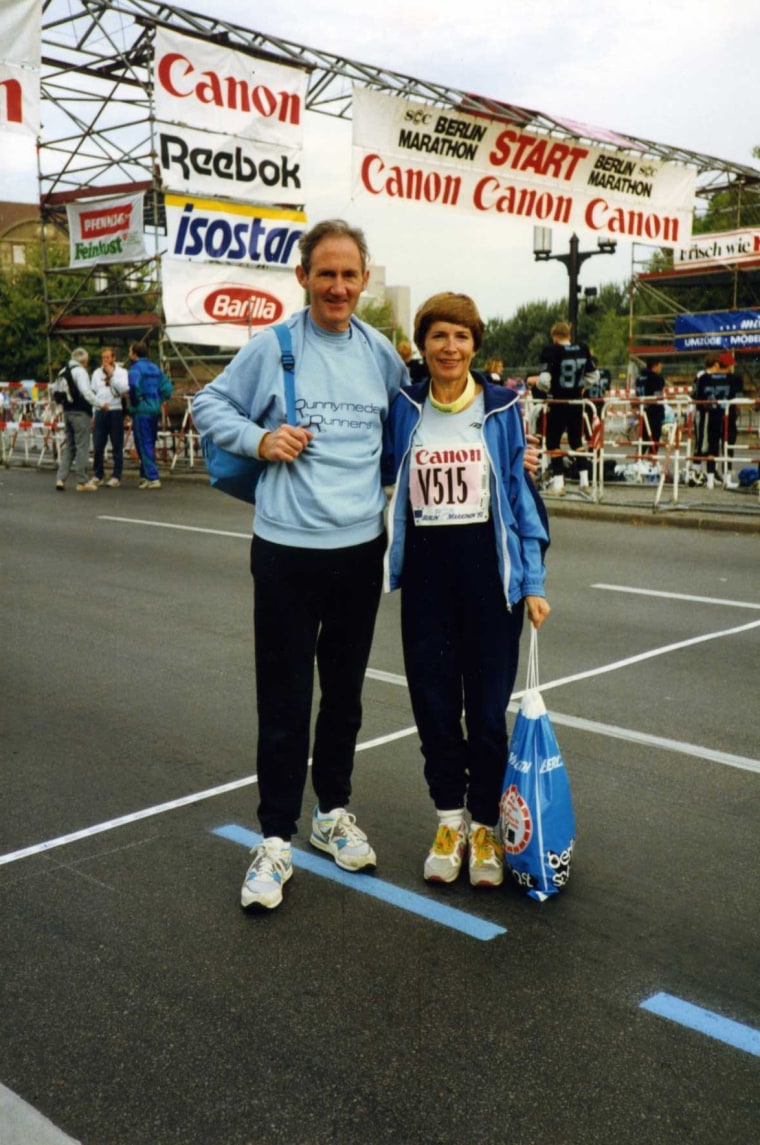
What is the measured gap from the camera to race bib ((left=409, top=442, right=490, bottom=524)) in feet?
11.1

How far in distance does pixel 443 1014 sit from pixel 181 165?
54.3 feet

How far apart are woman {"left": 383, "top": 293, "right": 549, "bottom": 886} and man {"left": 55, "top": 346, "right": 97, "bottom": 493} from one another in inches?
530

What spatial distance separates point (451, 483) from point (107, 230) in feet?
64.0

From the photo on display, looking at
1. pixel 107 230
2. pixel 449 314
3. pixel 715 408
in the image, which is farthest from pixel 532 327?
pixel 449 314

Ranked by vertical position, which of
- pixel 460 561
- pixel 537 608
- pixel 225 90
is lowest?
pixel 537 608

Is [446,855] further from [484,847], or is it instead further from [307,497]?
[307,497]

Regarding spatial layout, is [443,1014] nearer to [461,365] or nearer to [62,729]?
[461,365]

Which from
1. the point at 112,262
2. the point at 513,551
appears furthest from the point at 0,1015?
the point at 112,262

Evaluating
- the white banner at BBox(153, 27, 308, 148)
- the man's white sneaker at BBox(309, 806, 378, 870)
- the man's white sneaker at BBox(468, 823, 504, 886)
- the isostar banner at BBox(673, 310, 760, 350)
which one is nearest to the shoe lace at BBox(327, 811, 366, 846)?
the man's white sneaker at BBox(309, 806, 378, 870)

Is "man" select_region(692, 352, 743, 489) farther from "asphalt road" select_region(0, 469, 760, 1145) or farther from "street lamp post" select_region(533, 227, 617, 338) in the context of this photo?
"asphalt road" select_region(0, 469, 760, 1145)

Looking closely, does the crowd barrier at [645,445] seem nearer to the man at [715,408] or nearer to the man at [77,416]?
the man at [715,408]

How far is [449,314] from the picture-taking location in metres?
3.35

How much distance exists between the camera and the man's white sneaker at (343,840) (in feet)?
12.0

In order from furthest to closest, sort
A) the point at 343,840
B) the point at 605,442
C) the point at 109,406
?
the point at 109,406 < the point at 605,442 < the point at 343,840
